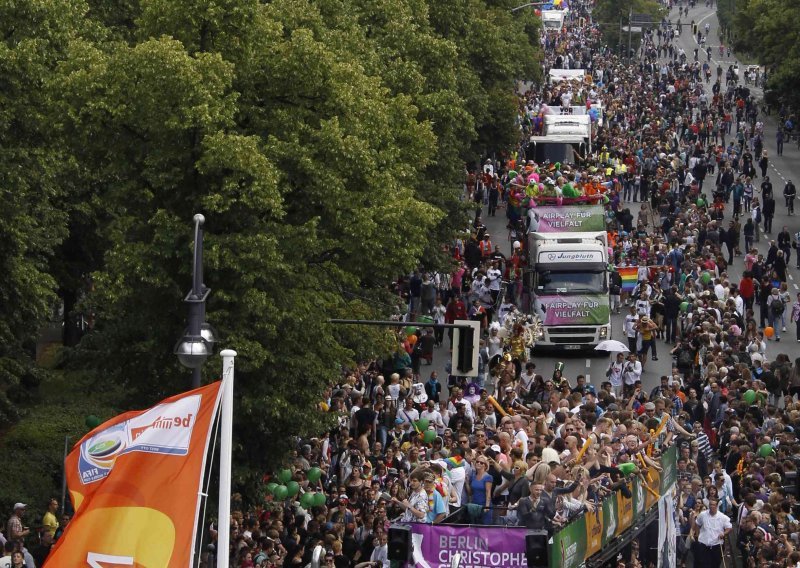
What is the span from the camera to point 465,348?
26.5 metres

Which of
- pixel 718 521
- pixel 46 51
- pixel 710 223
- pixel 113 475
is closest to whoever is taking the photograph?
pixel 113 475

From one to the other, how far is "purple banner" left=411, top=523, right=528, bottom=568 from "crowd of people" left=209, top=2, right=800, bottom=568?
54cm

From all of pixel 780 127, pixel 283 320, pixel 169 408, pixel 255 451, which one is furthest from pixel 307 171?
pixel 780 127

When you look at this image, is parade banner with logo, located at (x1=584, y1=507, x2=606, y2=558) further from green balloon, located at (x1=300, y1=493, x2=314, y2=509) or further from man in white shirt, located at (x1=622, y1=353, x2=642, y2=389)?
man in white shirt, located at (x1=622, y1=353, x2=642, y2=389)

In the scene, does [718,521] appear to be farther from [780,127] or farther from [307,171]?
[780,127]

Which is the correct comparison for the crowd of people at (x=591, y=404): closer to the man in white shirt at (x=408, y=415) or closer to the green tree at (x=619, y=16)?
the man in white shirt at (x=408, y=415)

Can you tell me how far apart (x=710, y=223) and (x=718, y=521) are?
94.4 ft

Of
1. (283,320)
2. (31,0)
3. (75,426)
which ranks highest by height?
(31,0)

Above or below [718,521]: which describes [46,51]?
above

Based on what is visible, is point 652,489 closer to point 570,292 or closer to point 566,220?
point 570,292

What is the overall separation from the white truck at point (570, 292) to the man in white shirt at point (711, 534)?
15634 mm

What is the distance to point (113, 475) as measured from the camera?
16.4 metres

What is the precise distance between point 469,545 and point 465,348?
208 inches

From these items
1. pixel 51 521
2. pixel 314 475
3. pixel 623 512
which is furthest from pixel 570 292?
pixel 51 521
